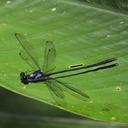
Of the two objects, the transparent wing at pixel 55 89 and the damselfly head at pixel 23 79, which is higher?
the damselfly head at pixel 23 79

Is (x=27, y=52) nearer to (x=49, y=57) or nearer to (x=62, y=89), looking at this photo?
(x=49, y=57)

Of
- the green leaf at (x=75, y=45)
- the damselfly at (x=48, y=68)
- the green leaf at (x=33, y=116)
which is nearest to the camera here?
the green leaf at (x=75, y=45)

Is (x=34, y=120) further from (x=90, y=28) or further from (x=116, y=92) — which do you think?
(x=116, y=92)

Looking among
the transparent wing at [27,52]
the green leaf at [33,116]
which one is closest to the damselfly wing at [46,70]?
the transparent wing at [27,52]

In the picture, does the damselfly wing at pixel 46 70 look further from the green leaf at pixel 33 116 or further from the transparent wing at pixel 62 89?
the green leaf at pixel 33 116

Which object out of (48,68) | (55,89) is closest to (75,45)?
(48,68)

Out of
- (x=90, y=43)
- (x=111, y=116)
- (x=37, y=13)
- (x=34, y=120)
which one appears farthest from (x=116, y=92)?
(x=34, y=120)

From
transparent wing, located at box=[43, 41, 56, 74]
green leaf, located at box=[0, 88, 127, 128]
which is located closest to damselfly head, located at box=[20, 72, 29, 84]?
transparent wing, located at box=[43, 41, 56, 74]

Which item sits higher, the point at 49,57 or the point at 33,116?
the point at 49,57
